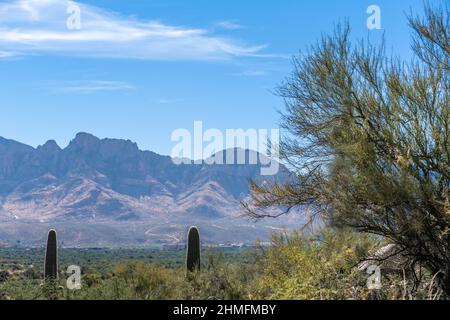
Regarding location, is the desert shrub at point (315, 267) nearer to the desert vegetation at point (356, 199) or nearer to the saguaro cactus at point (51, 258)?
the desert vegetation at point (356, 199)

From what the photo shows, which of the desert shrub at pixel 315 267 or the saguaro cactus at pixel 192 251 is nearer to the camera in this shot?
the desert shrub at pixel 315 267

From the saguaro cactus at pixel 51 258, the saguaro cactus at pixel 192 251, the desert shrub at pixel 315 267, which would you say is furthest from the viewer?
the saguaro cactus at pixel 51 258

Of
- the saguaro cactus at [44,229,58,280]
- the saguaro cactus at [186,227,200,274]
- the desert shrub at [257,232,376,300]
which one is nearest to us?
the desert shrub at [257,232,376,300]

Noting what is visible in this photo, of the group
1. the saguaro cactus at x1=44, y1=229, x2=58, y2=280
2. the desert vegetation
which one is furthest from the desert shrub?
the saguaro cactus at x1=44, y1=229, x2=58, y2=280

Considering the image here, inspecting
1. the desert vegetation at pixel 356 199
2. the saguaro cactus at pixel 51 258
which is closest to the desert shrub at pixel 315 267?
the desert vegetation at pixel 356 199

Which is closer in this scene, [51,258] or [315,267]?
[315,267]

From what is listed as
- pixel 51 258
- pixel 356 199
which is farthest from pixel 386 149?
pixel 51 258

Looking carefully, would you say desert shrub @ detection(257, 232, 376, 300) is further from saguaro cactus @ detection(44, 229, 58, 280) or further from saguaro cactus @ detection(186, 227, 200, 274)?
saguaro cactus @ detection(44, 229, 58, 280)

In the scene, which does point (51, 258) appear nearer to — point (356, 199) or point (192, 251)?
point (192, 251)

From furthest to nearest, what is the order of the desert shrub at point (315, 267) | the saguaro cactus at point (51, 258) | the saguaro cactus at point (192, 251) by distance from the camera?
the saguaro cactus at point (51, 258)
the saguaro cactus at point (192, 251)
the desert shrub at point (315, 267)

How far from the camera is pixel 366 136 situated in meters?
16.5

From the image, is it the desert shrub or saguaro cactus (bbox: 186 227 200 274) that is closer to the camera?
the desert shrub
